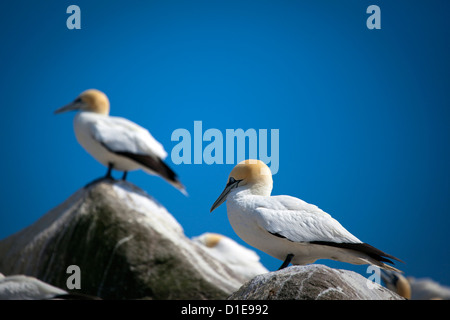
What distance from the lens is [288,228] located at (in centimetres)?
511

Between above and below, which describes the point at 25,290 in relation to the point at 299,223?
below

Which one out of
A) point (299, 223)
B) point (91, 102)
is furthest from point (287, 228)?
point (91, 102)

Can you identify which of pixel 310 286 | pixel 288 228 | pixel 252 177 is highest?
pixel 252 177

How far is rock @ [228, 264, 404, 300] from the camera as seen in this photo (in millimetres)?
4391

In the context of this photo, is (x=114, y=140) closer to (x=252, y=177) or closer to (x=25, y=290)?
(x=25, y=290)

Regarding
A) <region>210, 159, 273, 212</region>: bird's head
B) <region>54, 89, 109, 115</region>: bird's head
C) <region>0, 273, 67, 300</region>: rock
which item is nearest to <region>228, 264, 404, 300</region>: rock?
<region>210, 159, 273, 212</region>: bird's head

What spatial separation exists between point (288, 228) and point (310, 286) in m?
0.78

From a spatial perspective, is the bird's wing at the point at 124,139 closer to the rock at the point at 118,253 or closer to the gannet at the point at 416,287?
the rock at the point at 118,253

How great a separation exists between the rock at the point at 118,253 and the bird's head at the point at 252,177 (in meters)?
2.60

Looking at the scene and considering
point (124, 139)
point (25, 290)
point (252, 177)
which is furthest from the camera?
point (124, 139)

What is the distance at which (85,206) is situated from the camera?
27.9ft

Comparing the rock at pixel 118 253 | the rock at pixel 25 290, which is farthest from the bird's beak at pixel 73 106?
the rock at pixel 25 290

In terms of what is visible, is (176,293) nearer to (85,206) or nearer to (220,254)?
(85,206)
